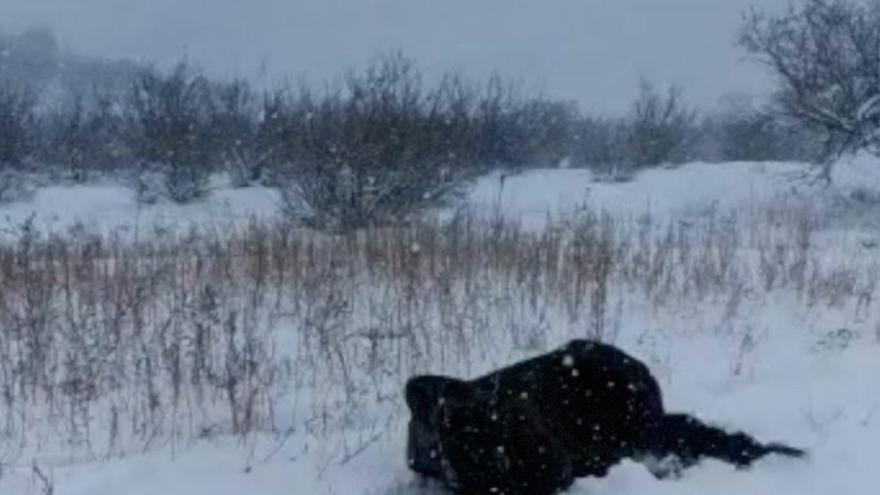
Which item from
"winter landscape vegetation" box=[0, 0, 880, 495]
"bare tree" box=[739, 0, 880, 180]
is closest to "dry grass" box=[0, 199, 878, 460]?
"winter landscape vegetation" box=[0, 0, 880, 495]

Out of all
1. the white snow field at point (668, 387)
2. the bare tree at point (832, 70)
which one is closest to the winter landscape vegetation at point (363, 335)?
the white snow field at point (668, 387)

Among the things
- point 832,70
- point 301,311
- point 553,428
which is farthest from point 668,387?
point 832,70

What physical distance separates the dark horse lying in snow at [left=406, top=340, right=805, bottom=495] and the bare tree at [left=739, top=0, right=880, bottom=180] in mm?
20278

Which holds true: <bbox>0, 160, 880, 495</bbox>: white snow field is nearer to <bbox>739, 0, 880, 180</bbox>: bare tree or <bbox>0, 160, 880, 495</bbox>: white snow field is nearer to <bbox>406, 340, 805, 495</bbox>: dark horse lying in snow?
<bbox>406, 340, 805, 495</bbox>: dark horse lying in snow

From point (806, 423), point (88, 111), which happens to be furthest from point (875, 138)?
point (88, 111)

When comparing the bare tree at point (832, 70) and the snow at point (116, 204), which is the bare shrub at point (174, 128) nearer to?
the snow at point (116, 204)

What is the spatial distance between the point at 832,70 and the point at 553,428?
71.5 feet

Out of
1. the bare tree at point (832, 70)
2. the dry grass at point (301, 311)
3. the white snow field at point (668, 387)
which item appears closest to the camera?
the white snow field at point (668, 387)

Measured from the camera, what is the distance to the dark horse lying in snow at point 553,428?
4.20 m

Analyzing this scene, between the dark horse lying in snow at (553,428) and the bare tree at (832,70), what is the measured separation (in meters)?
20.3

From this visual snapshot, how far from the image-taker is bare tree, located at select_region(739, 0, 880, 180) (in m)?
24.0

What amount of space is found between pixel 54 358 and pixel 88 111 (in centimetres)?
3685

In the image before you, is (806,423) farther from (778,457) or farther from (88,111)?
(88,111)

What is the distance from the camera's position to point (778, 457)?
15.9ft
